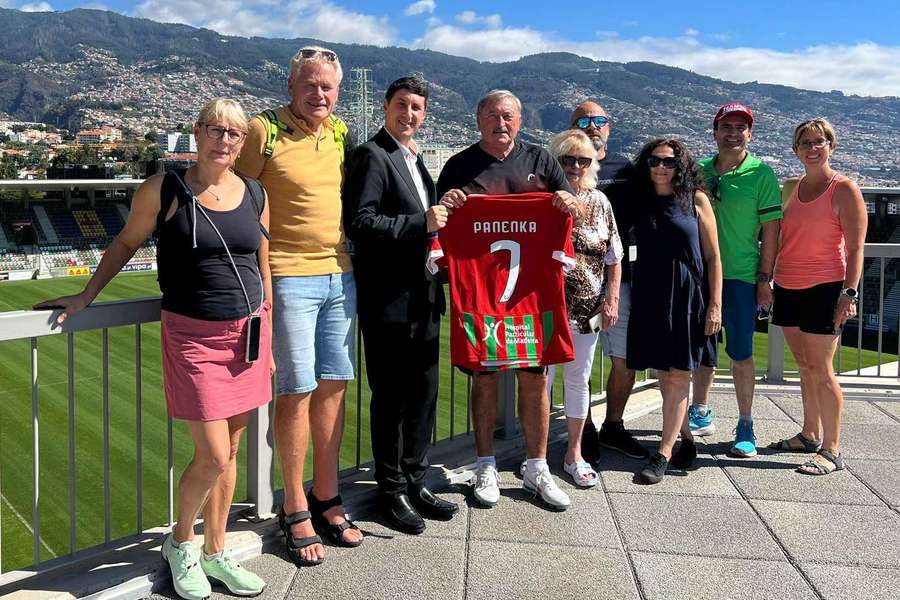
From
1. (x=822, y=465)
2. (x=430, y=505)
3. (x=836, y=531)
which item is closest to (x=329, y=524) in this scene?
(x=430, y=505)

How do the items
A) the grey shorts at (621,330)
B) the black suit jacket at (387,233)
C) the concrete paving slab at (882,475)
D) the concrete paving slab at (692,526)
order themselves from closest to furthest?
the black suit jacket at (387,233)
the concrete paving slab at (692,526)
the concrete paving slab at (882,475)
the grey shorts at (621,330)

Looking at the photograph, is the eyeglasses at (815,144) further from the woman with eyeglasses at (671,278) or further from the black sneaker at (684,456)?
the black sneaker at (684,456)

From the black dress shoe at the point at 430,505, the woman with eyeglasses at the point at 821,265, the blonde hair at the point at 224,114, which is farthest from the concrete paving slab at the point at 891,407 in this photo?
the blonde hair at the point at 224,114

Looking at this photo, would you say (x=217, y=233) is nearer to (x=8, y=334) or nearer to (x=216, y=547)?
(x=8, y=334)

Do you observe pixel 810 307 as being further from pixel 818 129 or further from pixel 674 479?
pixel 674 479

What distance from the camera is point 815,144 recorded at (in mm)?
3732

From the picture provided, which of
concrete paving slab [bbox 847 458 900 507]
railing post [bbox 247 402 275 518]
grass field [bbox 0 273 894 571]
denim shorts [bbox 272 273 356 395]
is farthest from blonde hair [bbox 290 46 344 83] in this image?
concrete paving slab [bbox 847 458 900 507]

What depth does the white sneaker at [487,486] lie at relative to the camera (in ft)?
10.7

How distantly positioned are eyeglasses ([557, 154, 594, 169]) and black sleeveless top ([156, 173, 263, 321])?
1.57 m

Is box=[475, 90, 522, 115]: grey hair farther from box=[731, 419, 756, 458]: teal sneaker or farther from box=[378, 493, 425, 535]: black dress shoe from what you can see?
box=[731, 419, 756, 458]: teal sneaker

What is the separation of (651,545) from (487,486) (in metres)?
0.73

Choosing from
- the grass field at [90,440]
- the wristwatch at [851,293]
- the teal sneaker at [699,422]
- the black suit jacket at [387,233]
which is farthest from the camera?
the grass field at [90,440]

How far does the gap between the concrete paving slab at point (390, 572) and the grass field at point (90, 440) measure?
98cm

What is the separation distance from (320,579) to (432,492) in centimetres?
87
